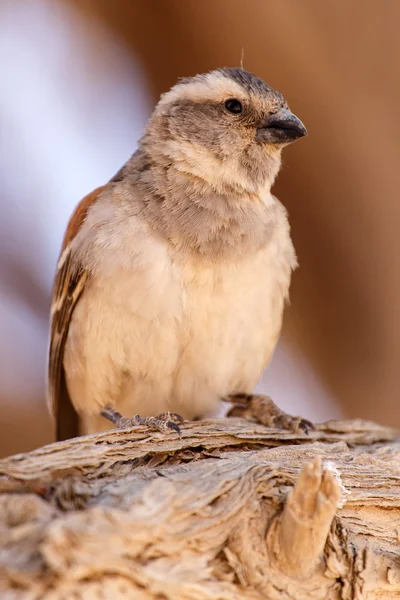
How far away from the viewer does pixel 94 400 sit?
128 inches

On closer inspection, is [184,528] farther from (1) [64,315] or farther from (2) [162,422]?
(1) [64,315]

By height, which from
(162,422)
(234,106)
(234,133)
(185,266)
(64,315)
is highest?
(234,106)

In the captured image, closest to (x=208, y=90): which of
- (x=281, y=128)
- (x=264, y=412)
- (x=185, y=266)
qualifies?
(x=281, y=128)

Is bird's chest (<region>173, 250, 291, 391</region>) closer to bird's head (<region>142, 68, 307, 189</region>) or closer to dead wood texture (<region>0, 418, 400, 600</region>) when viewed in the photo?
bird's head (<region>142, 68, 307, 189</region>)

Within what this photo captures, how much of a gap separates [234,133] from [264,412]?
1281 mm

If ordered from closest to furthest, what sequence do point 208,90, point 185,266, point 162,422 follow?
point 162,422 < point 185,266 < point 208,90

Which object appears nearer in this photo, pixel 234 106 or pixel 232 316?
pixel 232 316

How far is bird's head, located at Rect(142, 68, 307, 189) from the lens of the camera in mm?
3094

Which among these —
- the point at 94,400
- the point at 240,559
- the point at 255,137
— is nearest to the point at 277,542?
the point at 240,559

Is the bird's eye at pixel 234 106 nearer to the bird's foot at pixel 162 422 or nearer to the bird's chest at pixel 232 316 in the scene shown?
the bird's chest at pixel 232 316

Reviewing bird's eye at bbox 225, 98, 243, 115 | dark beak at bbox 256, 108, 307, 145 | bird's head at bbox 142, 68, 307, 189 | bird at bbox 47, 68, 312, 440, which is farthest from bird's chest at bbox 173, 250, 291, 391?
bird's eye at bbox 225, 98, 243, 115

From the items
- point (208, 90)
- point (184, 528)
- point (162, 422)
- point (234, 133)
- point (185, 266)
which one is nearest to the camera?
point (184, 528)

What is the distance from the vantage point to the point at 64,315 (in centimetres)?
330

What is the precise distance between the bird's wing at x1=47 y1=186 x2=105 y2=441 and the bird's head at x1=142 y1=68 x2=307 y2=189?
1.53 ft
